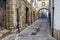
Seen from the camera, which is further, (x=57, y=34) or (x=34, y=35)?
(x=34, y=35)

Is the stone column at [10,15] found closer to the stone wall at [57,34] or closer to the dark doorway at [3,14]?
the dark doorway at [3,14]

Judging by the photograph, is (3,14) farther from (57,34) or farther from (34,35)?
(57,34)

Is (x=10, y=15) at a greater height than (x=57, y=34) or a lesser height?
greater

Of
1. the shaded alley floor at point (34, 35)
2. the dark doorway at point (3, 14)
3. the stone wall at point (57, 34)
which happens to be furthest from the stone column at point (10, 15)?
the stone wall at point (57, 34)

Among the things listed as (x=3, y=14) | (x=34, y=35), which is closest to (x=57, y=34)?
(x=34, y=35)

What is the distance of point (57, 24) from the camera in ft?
21.0

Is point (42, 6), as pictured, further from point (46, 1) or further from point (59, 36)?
point (59, 36)

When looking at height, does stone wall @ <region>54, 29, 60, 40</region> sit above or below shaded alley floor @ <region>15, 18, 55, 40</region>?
above

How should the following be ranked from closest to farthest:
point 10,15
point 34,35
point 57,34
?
point 57,34 → point 10,15 → point 34,35

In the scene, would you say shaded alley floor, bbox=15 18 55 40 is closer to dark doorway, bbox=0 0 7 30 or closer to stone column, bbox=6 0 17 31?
stone column, bbox=6 0 17 31

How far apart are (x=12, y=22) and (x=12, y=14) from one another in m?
0.42

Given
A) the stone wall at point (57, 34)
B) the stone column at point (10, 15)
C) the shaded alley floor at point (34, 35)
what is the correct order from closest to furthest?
1. the stone wall at point (57, 34)
2. the shaded alley floor at point (34, 35)
3. the stone column at point (10, 15)

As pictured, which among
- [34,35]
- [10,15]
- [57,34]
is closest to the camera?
[57,34]

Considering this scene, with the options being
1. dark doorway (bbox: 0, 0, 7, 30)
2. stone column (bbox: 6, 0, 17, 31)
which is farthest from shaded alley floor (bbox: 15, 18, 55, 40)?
dark doorway (bbox: 0, 0, 7, 30)
